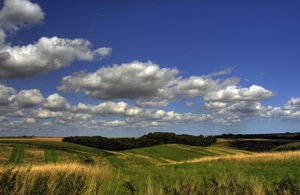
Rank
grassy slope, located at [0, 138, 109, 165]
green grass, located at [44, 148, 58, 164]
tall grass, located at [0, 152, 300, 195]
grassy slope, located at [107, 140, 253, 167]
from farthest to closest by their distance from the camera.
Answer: grassy slope, located at [107, 140, 253, 167]
green grass, located at [44, 148, 58, 164]
grassy slope, located at [0, 138, 109, 165]
tall grass, located at [0, 152, 300, 195]

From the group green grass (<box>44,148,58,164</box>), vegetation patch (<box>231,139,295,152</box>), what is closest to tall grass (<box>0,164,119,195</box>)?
green grass (<box>44,148,58,164</box>)

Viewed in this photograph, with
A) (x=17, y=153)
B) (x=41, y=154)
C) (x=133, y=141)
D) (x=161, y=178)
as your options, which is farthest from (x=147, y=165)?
(x=133, y=141)

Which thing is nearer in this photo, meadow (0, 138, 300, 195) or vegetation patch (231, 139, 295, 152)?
meadow (0, 138, 300, 195)

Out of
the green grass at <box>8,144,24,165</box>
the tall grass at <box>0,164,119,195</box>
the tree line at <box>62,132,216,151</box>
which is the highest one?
the tree line at <box>62,132,216,151</box>

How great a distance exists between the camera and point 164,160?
88.9m

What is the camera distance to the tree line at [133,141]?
370 feet

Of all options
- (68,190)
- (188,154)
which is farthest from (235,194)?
(188,154)

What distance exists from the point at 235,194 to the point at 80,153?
78.3 meters

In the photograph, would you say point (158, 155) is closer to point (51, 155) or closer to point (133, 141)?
point (133, 141)

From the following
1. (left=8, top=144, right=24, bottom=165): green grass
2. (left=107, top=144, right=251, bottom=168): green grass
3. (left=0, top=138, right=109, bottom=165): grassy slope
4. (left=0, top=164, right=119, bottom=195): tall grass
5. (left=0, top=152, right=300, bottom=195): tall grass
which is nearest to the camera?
(left=0, top=164, right=119, bottom=195): tall grass

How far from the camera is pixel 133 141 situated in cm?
12606

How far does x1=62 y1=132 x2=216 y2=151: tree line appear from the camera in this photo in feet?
370

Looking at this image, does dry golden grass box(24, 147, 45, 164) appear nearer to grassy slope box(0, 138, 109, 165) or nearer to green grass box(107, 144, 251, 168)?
grassy slope box(0, 138, 109, 165)

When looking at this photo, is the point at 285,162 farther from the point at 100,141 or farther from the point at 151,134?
the point at 151,134
